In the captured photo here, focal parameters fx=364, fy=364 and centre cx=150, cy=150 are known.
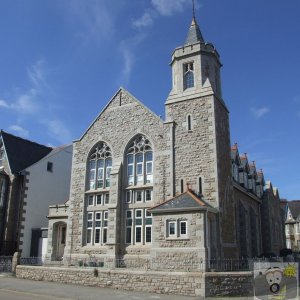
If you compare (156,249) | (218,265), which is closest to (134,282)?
(156,249)

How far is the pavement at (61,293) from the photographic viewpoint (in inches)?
655

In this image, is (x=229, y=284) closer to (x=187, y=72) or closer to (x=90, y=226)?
(x=90, y=226)

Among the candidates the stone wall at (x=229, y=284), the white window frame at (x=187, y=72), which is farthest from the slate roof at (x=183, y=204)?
the white window frame at (x=187, y=72)

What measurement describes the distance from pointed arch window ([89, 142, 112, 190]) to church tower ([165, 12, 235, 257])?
6.04 metres

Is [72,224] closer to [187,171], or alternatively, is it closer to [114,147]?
[114,147]

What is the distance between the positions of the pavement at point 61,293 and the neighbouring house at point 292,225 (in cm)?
4855

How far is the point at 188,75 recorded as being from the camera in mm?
27859

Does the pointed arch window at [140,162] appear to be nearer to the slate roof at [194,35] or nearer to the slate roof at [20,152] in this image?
the slate roof at [194,35]

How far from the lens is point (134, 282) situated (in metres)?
18.9

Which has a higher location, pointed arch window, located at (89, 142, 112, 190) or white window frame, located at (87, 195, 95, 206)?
pointed arch window, located at (89, 142, 112, 190)

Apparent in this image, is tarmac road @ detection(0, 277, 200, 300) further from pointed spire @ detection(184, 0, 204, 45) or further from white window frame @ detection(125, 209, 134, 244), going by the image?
pointed spire @ detection(184, 0, 204, 45)

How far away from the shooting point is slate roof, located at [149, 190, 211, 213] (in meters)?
21.6

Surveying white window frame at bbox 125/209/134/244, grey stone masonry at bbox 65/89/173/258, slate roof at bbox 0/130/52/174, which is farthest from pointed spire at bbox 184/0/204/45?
slate roof at bbox 0/130/52/174

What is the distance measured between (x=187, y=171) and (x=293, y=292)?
35.3 ft
